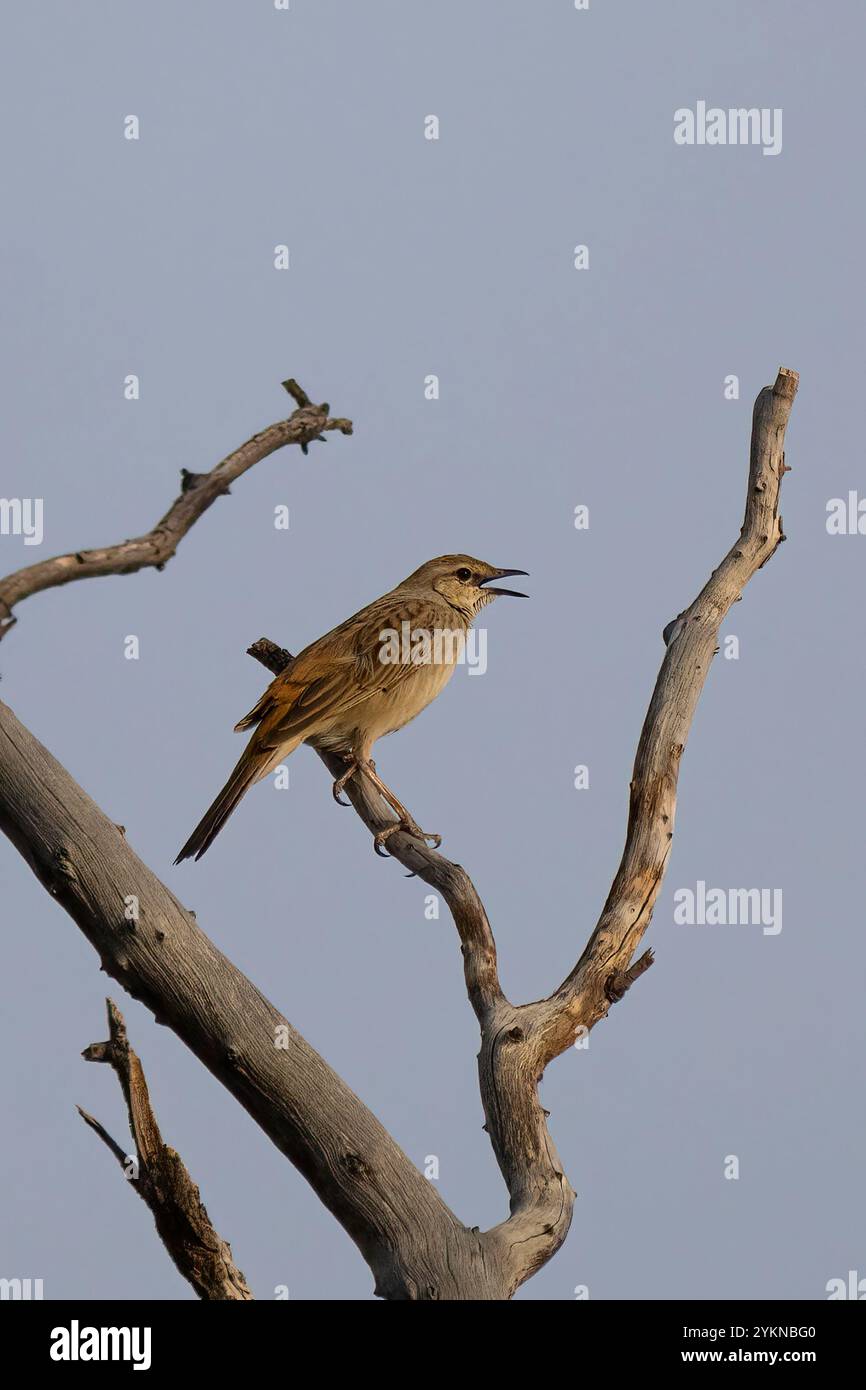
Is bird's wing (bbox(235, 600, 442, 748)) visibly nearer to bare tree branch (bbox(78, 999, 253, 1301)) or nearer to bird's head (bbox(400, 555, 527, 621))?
bird's head (bbox(400, 555, 527, 621))

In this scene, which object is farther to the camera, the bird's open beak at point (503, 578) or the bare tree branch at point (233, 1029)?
the bird's open beak at point (503, 578)

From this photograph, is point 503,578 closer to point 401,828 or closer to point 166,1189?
point 401,828

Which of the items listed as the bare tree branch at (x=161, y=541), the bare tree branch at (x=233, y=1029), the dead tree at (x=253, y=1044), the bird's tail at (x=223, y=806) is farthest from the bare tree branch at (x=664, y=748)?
the bare tree branch at (x=161, y=541)

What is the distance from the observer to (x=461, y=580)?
884 centimetres

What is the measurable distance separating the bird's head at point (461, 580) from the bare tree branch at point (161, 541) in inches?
113

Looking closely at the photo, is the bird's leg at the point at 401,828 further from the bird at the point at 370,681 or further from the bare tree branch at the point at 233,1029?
the bare tree branch at the point at 233,1029

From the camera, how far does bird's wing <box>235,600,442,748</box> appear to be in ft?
25.2

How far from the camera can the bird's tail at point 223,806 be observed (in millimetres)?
7000

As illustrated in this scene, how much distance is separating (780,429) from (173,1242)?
4.89 meters

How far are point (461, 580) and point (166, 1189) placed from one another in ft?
13.9

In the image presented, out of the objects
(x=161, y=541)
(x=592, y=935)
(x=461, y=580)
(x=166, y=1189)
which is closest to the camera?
(x=161, y=541)

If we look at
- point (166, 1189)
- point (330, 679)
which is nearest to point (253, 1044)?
point (166, 1189)

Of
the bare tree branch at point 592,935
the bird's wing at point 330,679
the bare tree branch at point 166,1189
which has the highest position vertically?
the bird's wing at point 330,679

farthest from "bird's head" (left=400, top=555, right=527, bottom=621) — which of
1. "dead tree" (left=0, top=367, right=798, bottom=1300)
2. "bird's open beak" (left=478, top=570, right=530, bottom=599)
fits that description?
"dead tree" (left=0, top=367, right=798, bottom=1300)
